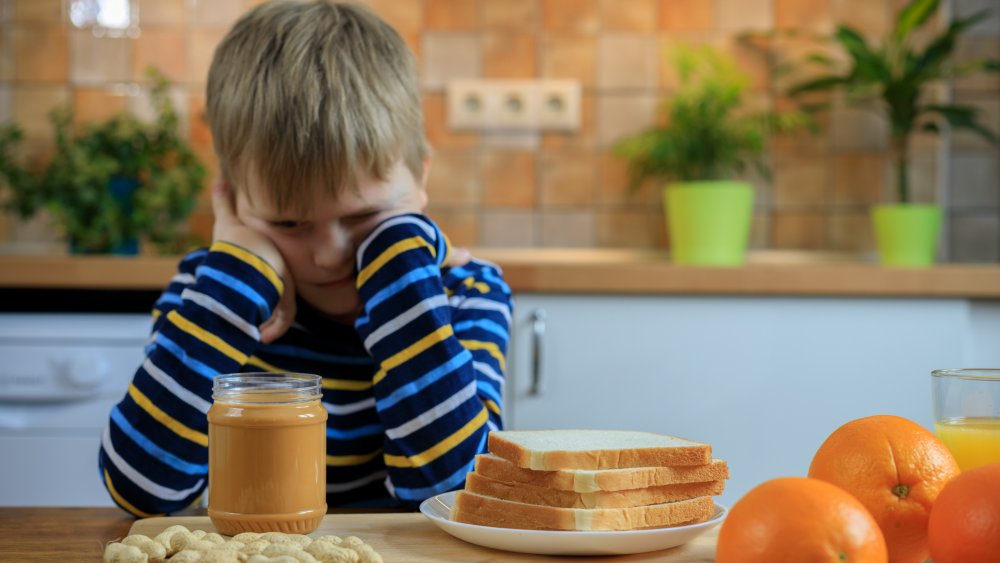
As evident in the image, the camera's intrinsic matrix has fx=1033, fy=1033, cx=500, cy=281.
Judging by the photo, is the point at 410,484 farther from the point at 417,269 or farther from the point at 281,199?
the point at 281,199

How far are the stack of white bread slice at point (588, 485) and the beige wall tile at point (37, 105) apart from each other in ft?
6.76

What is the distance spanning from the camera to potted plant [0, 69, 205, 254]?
211 centimetres

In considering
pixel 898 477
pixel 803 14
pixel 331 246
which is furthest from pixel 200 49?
pixel 898 477

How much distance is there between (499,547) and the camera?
653 mm

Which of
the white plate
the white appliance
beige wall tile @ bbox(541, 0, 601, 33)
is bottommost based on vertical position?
the white appliance

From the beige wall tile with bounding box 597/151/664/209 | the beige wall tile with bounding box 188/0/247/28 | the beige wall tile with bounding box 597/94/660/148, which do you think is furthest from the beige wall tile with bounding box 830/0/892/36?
the beige wall tile with bounding box 188/0/247/28

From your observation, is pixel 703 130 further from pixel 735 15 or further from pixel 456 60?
pixel 456 60

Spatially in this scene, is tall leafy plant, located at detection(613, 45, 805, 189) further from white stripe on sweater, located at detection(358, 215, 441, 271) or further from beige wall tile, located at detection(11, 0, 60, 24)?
beige wall tile, located at detection(11, 0, 60, 24)

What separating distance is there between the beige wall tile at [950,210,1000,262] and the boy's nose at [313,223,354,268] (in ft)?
5.82

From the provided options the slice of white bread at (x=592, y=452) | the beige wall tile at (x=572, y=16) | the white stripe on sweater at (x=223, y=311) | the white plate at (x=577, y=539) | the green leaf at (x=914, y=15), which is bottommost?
the white plate at (x=577, y=539)

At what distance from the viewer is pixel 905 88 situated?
2.18 m

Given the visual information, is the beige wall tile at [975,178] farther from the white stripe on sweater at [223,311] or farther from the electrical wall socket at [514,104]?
the white stripe on sweater at [223,311]

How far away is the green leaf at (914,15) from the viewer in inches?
86.1

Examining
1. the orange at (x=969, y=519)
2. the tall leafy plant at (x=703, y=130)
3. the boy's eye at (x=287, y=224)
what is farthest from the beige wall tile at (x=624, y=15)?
the orange at (x=969, y=519)
